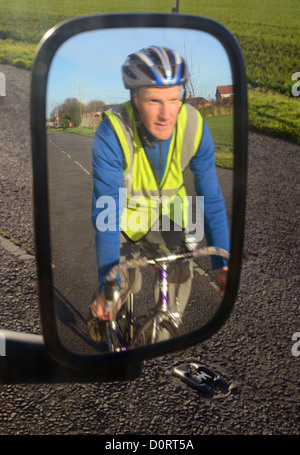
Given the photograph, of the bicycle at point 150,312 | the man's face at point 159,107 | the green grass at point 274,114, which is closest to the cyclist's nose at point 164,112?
the man's face at point 159,107

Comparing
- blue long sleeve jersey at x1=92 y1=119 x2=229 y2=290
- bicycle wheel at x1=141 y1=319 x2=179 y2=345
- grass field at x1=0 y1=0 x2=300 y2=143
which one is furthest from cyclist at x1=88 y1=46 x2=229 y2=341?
grass field at x1=0 y1=0 x2=300 y2=143

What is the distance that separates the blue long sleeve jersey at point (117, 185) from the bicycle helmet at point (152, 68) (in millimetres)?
104

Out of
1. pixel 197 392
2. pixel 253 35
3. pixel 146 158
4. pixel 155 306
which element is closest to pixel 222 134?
pixel 146 158

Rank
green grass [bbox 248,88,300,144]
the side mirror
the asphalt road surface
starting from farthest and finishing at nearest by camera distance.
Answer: green grass [bbox 248,88,300,144]
the asphalt road surface
the side mirror

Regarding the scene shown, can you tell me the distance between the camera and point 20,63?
58.8ft

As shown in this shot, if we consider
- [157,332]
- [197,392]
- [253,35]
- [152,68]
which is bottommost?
[197,392]

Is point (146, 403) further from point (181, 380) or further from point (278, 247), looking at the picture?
point (278, 247)

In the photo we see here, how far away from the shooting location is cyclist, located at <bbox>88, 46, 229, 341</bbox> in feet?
3.20

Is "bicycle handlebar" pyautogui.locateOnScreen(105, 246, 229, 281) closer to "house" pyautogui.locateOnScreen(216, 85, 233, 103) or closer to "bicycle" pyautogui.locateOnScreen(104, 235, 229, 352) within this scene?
"bicycle" pyautogui.locateOnScreen(104, 235, 229, 352)

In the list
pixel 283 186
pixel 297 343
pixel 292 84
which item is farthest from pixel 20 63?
pixel 297 343

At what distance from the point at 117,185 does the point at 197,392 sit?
6.91 ft

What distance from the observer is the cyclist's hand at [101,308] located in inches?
43.8

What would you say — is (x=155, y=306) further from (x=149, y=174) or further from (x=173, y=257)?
(x=149, y=174)

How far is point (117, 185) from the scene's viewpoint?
1.06 metres
